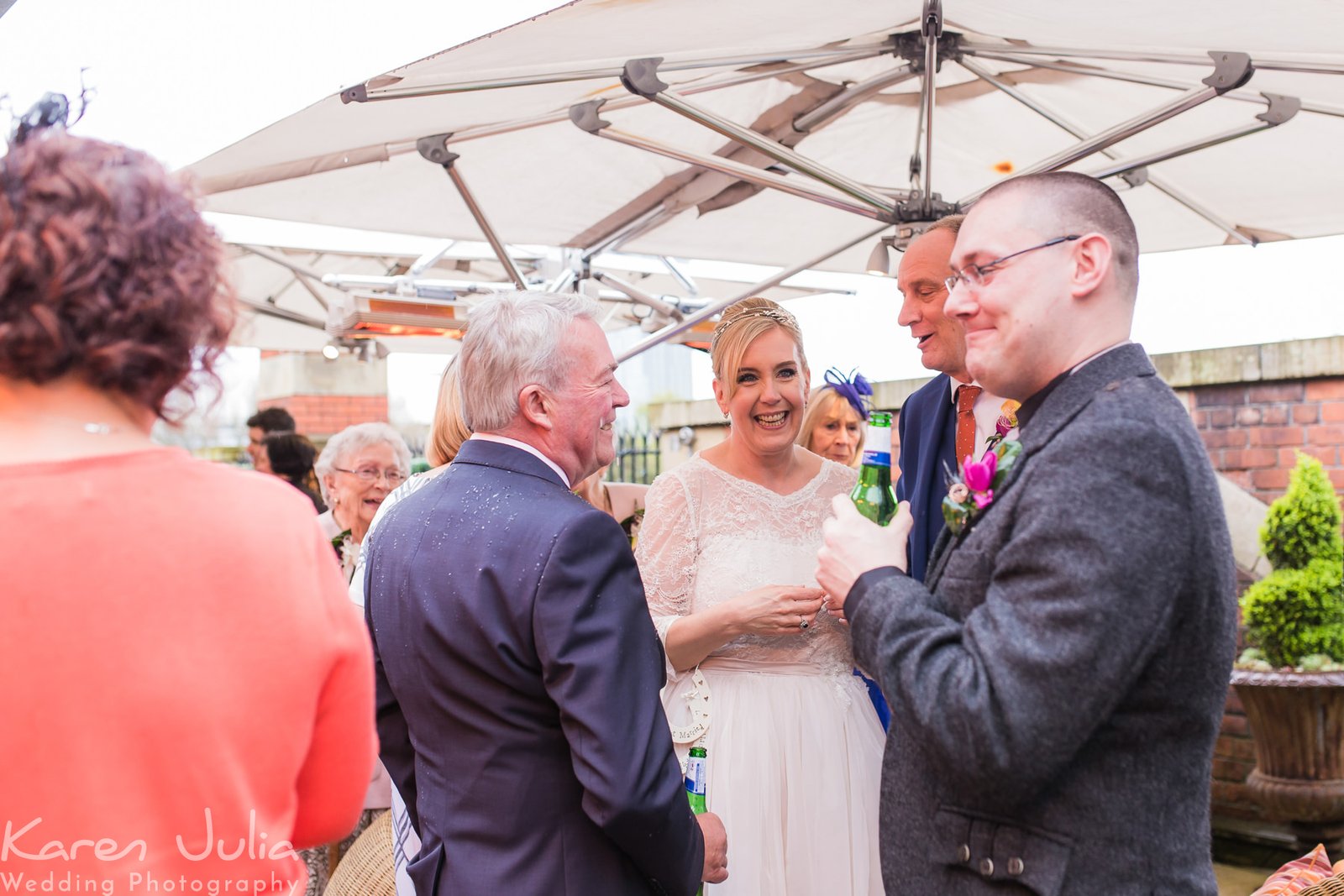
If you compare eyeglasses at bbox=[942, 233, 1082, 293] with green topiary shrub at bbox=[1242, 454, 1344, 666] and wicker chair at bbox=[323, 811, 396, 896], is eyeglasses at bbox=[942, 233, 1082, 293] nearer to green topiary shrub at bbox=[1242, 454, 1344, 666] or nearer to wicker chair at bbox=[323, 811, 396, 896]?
wicker chair at bbox=[323, 811, 396, 896]

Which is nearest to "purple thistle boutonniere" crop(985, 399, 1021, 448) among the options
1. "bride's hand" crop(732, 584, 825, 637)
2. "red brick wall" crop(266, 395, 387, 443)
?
"bride's hand" crop(732, 584, 825, 637)

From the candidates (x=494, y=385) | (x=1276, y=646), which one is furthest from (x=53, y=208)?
(x=1276, y=646)

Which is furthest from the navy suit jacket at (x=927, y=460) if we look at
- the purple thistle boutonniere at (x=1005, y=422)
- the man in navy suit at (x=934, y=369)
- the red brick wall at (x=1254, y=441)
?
the red brick wall at (x=1254, y=441)

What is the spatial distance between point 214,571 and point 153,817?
24 cm

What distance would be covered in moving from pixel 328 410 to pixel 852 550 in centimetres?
1285

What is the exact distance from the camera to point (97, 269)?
1024 millimetres

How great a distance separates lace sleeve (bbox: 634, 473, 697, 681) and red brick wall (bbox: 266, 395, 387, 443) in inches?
426

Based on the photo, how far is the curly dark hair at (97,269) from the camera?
3.32 feet

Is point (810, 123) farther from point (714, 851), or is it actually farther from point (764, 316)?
point (714, 851)

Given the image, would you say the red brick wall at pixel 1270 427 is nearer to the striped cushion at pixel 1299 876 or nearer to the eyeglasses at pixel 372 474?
the striped cushion at pixel 1299 876

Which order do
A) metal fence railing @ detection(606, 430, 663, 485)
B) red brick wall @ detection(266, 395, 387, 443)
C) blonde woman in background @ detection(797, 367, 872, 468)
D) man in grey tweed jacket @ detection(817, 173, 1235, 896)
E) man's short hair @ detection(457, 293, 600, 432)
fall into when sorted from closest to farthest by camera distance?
man in grey tweed jacket @ detection(817, 173, 1235, 896) → man's short hair @ detection(457, 293, 600, 432) → blonde woman in background @ detection(797, 367, 872, 468) → metal fence railing @ detection(606, 430, 663, 485) → red brick wall @ detection(266, 395, 387, 443)

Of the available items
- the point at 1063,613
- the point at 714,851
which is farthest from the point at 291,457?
the point at 1063,613

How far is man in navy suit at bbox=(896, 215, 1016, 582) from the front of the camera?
2.59 meters

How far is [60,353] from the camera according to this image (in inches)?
40.5
